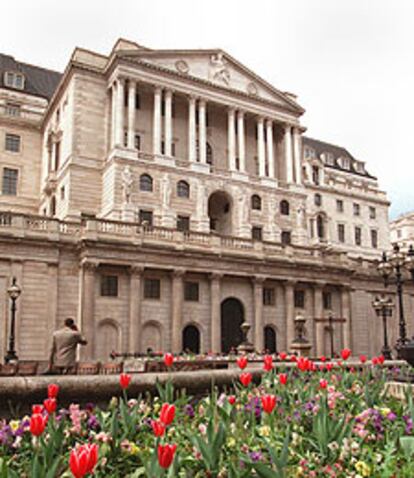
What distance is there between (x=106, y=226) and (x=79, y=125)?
46.9 ft

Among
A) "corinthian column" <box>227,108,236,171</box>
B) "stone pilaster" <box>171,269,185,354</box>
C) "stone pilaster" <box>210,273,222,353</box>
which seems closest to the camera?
"stone pilaster" <box>171,269,185,354</box>

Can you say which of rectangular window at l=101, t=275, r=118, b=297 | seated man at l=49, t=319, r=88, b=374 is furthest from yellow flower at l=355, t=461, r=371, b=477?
rectangular window at l=101, t=275, r=118, b=297

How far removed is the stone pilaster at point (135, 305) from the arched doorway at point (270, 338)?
1040 centimetres

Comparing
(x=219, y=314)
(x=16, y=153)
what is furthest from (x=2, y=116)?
(x=219, y=314)

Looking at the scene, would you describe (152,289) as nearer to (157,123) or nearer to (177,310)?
(177,310)

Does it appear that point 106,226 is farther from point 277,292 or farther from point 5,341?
point 277,292

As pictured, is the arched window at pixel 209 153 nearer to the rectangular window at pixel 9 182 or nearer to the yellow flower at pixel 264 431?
the rectangular window at pixel 9 182

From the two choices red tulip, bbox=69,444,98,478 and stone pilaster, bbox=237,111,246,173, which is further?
stone pilaster, bbox=237,111,246,173

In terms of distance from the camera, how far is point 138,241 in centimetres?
3219

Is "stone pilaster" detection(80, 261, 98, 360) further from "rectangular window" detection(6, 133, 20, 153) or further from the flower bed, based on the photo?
"rectangular window" detection(6, 133, 20, 153)

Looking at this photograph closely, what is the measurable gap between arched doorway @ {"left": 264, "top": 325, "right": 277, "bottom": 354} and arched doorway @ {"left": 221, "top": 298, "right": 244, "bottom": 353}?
2.14m

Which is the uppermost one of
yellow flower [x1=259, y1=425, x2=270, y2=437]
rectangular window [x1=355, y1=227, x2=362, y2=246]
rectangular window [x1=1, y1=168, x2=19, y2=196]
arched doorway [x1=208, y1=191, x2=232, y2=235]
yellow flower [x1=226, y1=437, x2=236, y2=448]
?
rectangular window [x1=1, y1=168, x2=19, y2=196]

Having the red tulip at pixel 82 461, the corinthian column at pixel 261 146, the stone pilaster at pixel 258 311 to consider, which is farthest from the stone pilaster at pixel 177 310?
the red tulip at pixel 82 461

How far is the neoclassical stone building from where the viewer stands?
31078 mm
